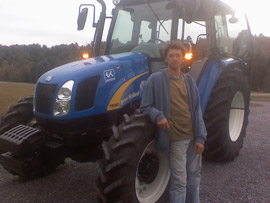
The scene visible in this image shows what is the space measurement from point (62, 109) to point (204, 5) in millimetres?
2087

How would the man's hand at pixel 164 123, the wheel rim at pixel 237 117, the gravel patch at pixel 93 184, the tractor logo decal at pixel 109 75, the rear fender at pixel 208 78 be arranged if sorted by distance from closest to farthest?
the man's hand at pixel 164 123, the tractor logo decal at pixel 109 75, the gravel patch at pixel 93 184, the rear fender at pixel 208 78, the wheel rim at pixel 237 117

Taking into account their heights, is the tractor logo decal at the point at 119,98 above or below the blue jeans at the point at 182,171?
above

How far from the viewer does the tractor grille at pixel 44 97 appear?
2906 millimetres

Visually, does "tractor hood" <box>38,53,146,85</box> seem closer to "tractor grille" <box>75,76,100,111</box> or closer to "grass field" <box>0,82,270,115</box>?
"tractor grille" <box>75,76,100,111</box>

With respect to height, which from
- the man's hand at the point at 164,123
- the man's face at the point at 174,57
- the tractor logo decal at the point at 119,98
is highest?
the man's face at the point at 174,57

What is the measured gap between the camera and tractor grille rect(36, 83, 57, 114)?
291cm

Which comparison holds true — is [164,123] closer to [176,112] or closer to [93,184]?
[176,112]

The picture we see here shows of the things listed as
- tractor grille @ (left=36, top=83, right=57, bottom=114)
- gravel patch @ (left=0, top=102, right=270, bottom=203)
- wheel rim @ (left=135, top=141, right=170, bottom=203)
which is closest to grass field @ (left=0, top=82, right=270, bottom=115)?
gravel patch @ (left=0, top=102, right=270, bottom=203)

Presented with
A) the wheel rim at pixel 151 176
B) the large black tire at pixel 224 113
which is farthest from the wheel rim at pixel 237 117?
the wheel rim at pixel 151 176

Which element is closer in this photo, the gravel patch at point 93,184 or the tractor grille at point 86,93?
the tractor grille at point 86,93

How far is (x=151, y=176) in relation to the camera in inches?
116

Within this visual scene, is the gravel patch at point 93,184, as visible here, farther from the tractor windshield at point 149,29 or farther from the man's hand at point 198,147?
the tractor windshield at point 149,29

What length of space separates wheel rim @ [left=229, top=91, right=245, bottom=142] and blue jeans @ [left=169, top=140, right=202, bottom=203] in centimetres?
218

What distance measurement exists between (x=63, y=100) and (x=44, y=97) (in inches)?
10.6
